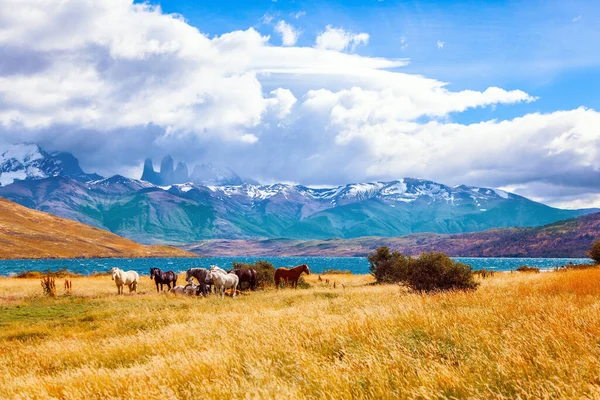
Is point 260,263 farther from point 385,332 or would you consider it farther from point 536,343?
point 536,343

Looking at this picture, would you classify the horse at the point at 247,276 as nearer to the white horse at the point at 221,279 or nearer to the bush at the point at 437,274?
the white horse at the point at 221,279

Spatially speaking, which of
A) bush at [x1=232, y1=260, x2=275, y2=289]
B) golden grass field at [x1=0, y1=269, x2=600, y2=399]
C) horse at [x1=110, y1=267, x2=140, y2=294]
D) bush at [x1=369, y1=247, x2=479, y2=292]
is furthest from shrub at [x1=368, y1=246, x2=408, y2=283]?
golden grass field at [x1=0, y1=269, x2=600, y2=399]

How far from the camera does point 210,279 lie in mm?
29875

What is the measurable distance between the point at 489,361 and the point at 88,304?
27.1m

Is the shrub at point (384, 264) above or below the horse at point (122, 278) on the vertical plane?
below

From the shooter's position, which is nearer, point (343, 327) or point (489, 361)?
point (489, 361)

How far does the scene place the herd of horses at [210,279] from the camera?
30156 mm

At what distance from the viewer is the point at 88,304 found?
28.5 m

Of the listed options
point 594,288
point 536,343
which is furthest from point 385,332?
point 594,288

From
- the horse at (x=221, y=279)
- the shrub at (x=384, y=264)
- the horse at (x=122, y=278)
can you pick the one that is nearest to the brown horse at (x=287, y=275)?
the horse at (x=221, y=279)

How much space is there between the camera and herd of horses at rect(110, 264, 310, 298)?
30156 millimetres

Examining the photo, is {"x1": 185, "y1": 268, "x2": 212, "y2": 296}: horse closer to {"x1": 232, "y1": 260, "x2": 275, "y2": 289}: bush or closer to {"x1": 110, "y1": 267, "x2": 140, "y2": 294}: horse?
{"x1": 110, "y1": 267, "x2": 140, "y2": 294}: horse

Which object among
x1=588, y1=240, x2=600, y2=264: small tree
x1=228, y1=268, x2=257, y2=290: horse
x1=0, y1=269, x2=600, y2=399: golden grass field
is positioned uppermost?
x1=0, y1=269, x2=600, y2=399: golden grass field

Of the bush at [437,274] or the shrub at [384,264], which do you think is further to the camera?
the shrub at [384,264]
